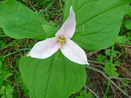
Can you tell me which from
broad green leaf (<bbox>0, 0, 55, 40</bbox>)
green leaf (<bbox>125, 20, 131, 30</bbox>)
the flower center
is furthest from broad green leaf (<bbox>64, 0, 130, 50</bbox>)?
green leaf (<bbox>125, 20, 131, 30</bbox>)

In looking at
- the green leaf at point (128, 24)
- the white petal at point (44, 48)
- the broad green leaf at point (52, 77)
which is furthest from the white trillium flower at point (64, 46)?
the green leaf at point (128, 24)

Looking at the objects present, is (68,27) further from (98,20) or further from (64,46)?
(98,20)

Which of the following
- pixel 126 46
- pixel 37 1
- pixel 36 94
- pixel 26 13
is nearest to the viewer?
pixel 36 94

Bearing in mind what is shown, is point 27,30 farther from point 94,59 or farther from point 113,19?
point 94,59

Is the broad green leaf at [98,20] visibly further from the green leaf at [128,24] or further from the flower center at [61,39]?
the green leaf at [128,24]

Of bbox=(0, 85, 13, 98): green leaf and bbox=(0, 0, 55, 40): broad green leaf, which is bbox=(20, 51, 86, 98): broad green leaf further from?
bbox=(0, 85, 13, 98): green leaf

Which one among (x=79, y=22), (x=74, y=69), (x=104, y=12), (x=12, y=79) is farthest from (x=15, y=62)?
(x=104, y=12)
